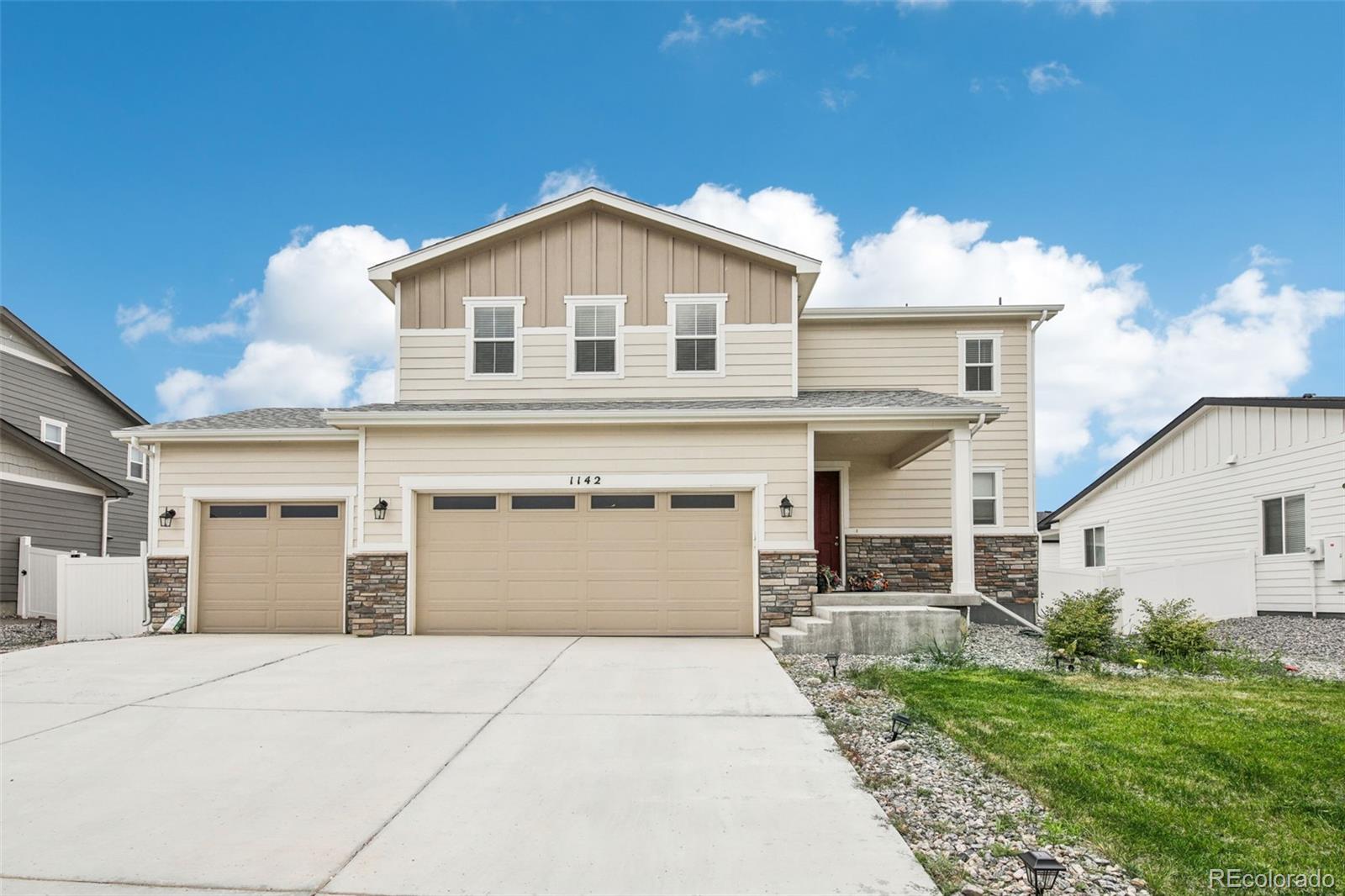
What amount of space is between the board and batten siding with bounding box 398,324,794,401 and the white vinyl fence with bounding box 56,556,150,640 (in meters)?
5.05

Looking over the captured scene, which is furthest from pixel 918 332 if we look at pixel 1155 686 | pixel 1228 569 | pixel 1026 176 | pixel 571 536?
pixel 1155 686

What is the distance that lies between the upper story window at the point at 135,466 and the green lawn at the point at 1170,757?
23401mm

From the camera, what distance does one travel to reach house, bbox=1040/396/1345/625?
47.3 feet

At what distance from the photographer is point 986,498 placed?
15914 mm

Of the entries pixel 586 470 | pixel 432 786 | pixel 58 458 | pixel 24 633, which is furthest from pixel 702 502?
pixel 58 458

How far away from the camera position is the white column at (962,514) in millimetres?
12336

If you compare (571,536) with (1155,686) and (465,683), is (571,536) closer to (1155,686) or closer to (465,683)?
(465,683)

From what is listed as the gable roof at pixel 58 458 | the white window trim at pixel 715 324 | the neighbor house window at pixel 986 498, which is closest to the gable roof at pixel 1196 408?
the neighbor house window at pixel 986 498

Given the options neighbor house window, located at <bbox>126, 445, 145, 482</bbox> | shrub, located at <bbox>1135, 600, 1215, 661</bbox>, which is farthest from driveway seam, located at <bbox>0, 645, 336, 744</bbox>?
neighbor house window, located at <bbox>126, 445, 145, 482</bbox>

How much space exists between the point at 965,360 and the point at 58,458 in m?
19.7

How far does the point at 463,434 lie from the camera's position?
12.6 m

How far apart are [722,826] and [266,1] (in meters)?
14.5

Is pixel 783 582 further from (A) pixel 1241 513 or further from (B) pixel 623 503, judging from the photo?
(A) pixel 1241 513

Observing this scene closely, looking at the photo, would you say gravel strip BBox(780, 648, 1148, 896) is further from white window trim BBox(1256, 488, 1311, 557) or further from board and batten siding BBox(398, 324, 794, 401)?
white window trim BBox(1256, 488, 1311, 557)
